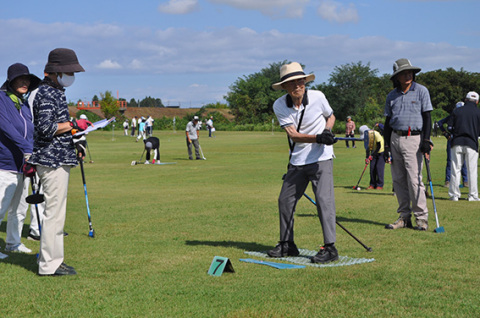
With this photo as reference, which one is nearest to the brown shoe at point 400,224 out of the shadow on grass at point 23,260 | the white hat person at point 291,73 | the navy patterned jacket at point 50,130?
the white hat person at point 291,73

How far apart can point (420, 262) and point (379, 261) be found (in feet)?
1.56

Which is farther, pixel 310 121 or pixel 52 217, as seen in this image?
pixel 310 121

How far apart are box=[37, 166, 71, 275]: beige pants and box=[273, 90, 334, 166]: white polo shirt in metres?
2.70

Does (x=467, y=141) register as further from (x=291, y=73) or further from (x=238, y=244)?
(x=291, y=73)

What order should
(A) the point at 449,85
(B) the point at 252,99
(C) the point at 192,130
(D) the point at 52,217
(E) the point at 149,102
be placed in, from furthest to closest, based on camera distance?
(E) the point at 149,102, (B) the point at 252,99, (A) the point at 449,85, (C) the point at 192,130, (D) the point at 52,217

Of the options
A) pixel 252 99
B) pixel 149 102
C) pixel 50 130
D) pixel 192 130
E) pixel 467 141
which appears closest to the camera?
pixel 50 130

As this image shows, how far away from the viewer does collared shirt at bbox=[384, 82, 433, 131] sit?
9594mm

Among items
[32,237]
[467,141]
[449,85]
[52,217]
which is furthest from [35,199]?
[449,85]

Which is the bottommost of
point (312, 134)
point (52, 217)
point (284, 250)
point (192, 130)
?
point (284, 250)

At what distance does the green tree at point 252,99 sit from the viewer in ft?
357

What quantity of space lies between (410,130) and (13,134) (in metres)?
6.02

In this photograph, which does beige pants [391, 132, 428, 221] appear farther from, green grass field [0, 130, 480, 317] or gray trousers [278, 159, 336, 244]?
gray trousers [278, 159, 336, 244]

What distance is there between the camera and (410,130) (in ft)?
31.7

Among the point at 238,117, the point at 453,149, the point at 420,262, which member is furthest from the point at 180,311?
the point at 238,117
